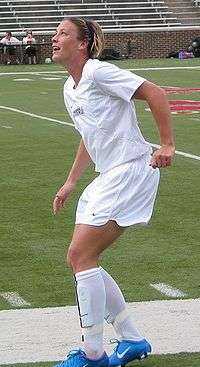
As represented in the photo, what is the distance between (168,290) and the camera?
22.2 feet

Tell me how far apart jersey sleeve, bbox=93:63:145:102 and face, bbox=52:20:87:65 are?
18cm

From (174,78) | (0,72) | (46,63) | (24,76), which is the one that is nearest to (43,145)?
(174,78)

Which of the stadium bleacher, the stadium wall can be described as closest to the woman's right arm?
the stadium wall

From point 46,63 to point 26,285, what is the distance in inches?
1403

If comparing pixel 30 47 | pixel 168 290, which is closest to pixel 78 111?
pixel 168 290

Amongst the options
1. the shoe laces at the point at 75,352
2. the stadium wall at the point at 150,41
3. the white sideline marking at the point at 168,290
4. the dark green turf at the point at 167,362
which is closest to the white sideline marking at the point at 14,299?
the white sideline marking at the point at 168,290

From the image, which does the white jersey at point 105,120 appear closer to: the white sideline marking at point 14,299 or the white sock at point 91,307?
the white sock at point 91,307

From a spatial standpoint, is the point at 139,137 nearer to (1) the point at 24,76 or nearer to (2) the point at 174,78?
(2) the point at 174,78

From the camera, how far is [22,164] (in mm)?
13258

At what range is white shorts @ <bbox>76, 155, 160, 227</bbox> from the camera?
495 cm

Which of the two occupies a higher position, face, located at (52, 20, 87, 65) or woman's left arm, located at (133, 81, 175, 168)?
face, located at (52, 20, 87, 65)

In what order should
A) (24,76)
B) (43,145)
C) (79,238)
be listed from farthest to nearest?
1. (24,76)
2. (43,145)
3. (79,238)

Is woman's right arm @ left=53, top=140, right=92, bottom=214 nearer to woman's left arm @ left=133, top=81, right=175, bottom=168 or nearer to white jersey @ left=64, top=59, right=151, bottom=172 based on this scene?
white jersey @ left=64, top=59, right=151, bottom=172

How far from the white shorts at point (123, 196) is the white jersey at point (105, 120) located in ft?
0.20
